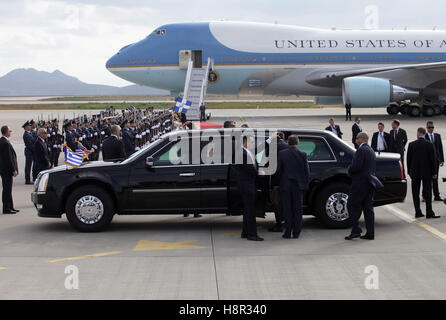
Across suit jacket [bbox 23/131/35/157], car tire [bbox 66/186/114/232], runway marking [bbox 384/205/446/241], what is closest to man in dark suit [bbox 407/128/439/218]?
runway marking [bbox 384/205/446/241]

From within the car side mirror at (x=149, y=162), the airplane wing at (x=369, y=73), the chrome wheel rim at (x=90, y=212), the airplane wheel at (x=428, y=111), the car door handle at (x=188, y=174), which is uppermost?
the airplane wing at (x=369, y=73)

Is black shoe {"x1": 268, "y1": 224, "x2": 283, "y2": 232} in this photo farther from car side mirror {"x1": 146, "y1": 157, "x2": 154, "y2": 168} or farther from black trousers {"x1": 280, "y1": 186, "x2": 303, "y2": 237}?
car side mirror {"x1": 146, "y1": 157, "x2": 154, "y2": 168}

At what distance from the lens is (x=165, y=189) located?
31.8 feet

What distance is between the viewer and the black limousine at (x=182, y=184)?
9.68 meters

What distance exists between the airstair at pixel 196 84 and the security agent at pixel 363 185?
23.6 metres

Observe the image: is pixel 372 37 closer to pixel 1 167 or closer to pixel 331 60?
pixel 331 60

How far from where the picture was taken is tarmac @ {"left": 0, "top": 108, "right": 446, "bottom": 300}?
261 inches

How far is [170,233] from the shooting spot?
9.76m

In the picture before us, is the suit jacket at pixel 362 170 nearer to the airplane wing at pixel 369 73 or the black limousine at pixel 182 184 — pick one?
the black limousine at pixel 182 184

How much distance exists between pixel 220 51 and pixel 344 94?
22.5 feet

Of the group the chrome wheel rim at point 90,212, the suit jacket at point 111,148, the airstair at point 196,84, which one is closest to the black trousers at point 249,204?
the chrome wheel rim at point 90,212

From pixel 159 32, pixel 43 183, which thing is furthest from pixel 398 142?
pixel 159 32

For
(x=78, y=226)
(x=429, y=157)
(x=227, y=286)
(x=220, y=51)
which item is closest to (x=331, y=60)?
(x=220, y=51)

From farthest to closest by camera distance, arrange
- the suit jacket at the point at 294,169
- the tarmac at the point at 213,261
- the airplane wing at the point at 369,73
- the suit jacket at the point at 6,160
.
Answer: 1. the airplane wing at the point at 369,73
2. the suit jacket at the point at 6,160
3. the suit jacket at the point at 294,169
4. the tarmac at the point at 213,261
